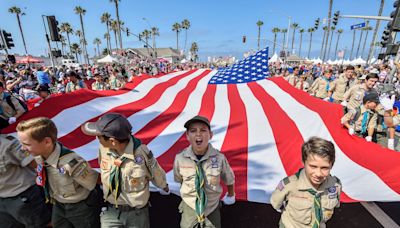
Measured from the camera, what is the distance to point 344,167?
245 cm

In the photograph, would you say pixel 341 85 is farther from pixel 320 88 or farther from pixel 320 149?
pixel 320 149

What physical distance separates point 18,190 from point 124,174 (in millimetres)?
995

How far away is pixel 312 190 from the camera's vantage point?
62.7 inches

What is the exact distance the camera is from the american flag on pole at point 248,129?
7.50ft

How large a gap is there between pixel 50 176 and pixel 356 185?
2703 millimetres


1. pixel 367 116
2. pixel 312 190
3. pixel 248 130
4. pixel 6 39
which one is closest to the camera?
pixel 312 190

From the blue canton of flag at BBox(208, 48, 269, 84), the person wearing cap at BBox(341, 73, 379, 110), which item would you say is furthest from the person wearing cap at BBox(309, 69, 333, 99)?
the person wearing cap at BBox(341, 73, 379, 110)

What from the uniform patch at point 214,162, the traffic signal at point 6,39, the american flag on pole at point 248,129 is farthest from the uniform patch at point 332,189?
the traffic signal at point 6,39

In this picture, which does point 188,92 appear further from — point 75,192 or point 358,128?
point 75,192

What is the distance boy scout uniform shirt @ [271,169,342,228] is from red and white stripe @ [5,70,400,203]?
0.46m

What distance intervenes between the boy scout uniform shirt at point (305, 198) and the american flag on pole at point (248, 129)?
0.47 metres

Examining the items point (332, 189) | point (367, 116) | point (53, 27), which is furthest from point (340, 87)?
point (53, 27)

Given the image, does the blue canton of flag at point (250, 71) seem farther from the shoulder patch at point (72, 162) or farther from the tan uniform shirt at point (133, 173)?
the shoulder patch at point (72, 162)

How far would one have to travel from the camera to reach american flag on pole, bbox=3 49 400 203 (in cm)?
229
